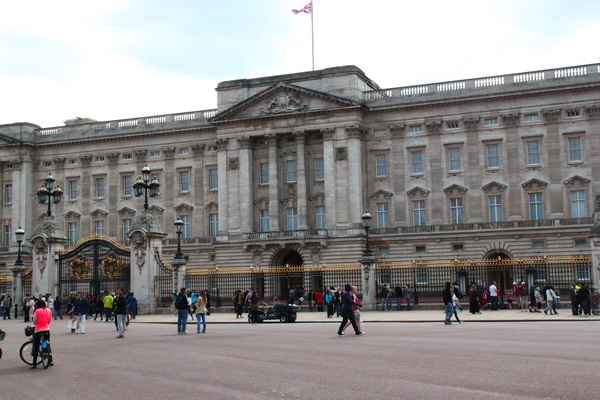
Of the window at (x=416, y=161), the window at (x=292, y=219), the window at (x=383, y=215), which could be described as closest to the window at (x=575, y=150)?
the window at (x=416, y=161)

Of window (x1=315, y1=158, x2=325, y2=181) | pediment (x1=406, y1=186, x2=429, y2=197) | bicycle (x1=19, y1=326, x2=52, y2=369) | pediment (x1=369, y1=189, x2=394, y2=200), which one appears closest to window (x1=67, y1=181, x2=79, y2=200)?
window (x1=315, y1=158, x2=325, y2=181)

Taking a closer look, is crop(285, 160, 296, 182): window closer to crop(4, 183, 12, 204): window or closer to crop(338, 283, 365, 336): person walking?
crop(4, 183, 12, 204): window

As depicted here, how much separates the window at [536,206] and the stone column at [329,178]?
1538 cm

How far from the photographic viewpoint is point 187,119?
72.5 m

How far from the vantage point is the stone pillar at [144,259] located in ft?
129

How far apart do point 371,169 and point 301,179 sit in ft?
19.4

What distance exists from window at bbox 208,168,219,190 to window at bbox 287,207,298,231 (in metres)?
7.64

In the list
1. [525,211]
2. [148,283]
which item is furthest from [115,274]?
[525,211]

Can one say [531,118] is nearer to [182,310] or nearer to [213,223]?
[213,223]

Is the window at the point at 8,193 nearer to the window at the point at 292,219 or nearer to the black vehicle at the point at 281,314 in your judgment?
the window at the point at 292,219

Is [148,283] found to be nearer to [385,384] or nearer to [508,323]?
[508,323]

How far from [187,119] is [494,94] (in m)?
27.7

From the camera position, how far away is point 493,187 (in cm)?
6188

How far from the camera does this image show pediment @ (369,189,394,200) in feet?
213
